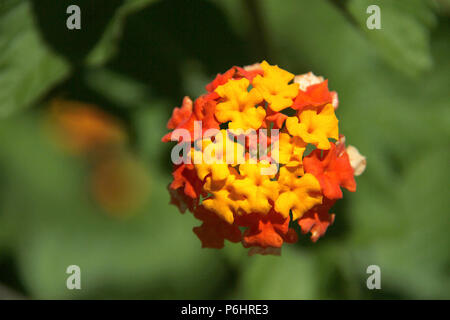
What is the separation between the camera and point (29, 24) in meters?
1.38

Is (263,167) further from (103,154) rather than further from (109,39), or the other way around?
(103,154)

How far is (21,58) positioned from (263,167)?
726 mm

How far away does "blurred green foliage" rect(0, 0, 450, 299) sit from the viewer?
1.41 m

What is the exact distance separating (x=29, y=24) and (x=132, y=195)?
92 cm

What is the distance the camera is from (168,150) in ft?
5.97

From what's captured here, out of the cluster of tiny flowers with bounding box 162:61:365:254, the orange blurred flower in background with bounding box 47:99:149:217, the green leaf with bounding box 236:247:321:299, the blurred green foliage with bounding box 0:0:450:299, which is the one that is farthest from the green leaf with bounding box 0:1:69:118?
the green leaf with bounding box 236:247:321:299

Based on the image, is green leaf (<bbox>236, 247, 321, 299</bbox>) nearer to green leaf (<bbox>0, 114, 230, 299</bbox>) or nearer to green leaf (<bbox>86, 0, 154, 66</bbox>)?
green leaf (<bbox>0, 114, 230, 299</bbox>)

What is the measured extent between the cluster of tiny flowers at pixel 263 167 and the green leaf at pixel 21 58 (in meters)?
0.41

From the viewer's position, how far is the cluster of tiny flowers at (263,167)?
109 cm

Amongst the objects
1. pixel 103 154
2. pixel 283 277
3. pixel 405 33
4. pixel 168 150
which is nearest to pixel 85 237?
pixel 103 154

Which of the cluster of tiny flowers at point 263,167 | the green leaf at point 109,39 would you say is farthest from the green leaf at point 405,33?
the green leaf at point 109,39

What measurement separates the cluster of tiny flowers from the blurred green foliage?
0.38m

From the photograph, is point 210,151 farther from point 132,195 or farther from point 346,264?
point 132,195
